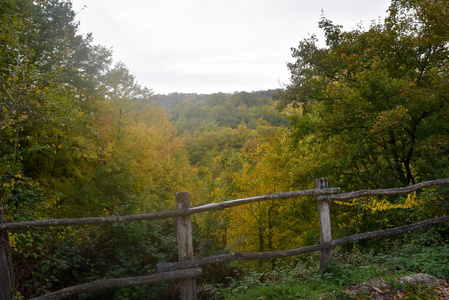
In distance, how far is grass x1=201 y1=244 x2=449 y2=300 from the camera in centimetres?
346

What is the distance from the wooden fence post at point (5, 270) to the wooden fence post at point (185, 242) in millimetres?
1952

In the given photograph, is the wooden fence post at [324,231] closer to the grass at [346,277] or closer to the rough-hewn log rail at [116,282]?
the grass at [346,277]

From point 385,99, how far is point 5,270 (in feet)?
33.9

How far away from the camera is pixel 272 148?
1689cm

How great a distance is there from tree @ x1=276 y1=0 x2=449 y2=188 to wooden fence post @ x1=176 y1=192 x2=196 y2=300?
22.2ft

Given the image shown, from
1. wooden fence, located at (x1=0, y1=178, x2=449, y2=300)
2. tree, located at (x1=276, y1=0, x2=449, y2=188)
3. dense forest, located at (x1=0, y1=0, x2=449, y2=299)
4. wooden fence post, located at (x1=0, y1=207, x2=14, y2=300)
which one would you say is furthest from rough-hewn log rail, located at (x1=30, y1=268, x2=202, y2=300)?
tree, located at (x1=276, y1=0, x2=449, y2=188)

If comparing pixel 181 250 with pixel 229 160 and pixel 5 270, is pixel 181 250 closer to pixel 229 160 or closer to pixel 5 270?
pixel 5 270

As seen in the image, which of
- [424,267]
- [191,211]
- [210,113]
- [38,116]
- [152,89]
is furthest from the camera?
[210,113]

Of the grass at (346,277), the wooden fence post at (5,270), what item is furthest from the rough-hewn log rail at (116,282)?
the grass at (346,277)

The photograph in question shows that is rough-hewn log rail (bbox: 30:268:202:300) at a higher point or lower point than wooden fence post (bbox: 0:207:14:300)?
lower

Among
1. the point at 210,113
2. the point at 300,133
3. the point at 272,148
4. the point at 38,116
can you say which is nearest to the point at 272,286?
the point at 38,116

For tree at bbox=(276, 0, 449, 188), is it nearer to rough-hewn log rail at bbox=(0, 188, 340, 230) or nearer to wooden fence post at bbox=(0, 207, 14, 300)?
rough-hewn log rail at bbox=(0, 188, 340, 230)

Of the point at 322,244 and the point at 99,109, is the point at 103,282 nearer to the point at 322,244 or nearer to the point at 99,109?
the point at 322,244

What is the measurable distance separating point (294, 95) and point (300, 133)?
5.38ft
